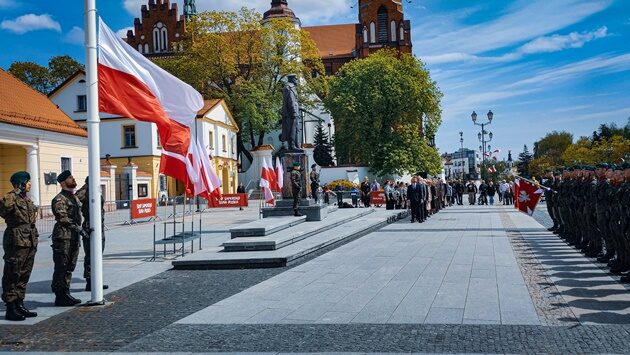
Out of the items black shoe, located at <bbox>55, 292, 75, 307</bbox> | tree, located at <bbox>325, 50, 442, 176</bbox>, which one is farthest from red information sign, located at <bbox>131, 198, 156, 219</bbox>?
tree, located at <bbox>325, 50, 442, 176</bbox>

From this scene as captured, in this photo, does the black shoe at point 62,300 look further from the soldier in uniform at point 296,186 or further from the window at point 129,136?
the window at point 129,136

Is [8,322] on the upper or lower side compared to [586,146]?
lower

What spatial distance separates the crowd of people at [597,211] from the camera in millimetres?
9289

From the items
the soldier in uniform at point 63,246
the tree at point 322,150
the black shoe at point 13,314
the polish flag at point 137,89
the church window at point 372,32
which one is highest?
the church window at point 372,32

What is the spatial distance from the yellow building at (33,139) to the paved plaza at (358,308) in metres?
20.2

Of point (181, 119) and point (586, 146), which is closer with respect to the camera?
point (181, 119)

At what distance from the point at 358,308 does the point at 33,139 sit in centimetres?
2784

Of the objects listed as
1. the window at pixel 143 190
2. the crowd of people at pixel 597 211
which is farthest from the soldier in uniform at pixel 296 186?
the window at pixel 143 190

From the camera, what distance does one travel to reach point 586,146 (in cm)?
7481

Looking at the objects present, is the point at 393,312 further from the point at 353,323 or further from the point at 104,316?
the point at 104,316

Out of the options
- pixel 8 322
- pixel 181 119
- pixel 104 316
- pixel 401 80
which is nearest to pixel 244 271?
pixel 181 119

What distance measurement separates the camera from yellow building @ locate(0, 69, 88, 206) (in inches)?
1160

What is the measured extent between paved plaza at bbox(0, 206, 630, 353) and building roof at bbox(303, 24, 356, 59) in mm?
82070

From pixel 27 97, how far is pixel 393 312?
100 feet
